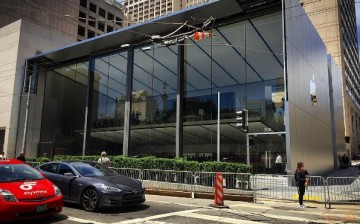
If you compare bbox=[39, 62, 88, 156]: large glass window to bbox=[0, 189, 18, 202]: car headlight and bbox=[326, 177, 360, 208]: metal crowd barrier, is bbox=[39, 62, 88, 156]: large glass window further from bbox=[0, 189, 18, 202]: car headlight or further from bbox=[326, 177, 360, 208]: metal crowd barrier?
bbox=[0, 189, 18, 202]: car headlight

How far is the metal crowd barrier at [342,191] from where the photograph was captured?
12707 mm

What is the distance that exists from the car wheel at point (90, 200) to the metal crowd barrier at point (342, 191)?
26.9ft

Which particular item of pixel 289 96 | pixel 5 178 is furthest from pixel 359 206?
pixel 5 178

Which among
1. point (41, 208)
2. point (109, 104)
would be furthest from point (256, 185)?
point (109, 104)

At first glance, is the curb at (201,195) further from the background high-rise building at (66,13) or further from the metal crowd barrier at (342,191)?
the background high-rise building at (66,13)

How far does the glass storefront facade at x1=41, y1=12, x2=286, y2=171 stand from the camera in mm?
21875

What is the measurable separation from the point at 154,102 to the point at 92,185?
17.7 metres

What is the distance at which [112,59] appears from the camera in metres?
29.3

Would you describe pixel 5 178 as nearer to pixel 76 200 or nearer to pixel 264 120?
pixel 76 200

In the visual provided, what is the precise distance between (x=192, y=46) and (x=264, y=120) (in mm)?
7854

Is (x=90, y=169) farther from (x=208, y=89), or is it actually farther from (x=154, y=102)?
(x=154, y=102)

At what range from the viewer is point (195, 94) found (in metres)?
24.9

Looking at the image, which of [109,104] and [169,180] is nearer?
[169,180]

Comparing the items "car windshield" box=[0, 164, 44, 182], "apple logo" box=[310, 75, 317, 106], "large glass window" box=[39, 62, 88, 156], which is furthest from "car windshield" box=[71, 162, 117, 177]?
"large glass window" box=[39, 62, 88, 156]
